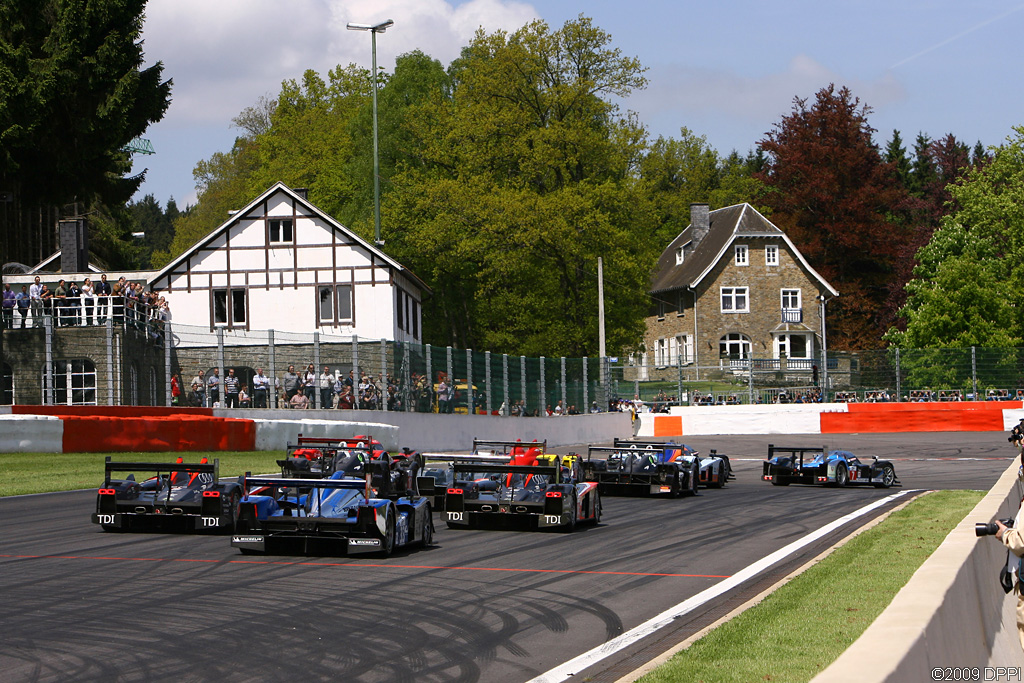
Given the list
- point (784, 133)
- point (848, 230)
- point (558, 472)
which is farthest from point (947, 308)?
point (558, 472)

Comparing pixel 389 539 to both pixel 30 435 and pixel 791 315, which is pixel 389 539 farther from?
pixel 791 315

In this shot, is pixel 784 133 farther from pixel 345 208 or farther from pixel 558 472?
pixel 558 472

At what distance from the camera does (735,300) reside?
235 feet

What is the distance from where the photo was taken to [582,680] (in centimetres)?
705

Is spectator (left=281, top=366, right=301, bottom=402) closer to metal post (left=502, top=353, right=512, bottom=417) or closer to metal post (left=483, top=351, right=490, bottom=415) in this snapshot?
metal post (left=483, top=351, right=490, bottom=415)

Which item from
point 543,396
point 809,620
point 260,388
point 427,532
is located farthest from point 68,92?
point 809,620

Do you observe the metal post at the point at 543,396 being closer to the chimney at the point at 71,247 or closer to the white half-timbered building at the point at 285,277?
the white half-timbered building at the point at 285,277

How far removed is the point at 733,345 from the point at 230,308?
3135cm

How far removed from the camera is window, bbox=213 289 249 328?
170ft

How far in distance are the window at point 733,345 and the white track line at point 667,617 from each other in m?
56.6

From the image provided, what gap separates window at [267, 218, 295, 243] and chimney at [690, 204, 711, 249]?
32.4 meters

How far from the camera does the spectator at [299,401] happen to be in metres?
29.4

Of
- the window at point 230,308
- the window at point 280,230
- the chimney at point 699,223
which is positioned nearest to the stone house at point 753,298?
the chimney at point 699,223

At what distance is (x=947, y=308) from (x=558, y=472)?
44774mm
